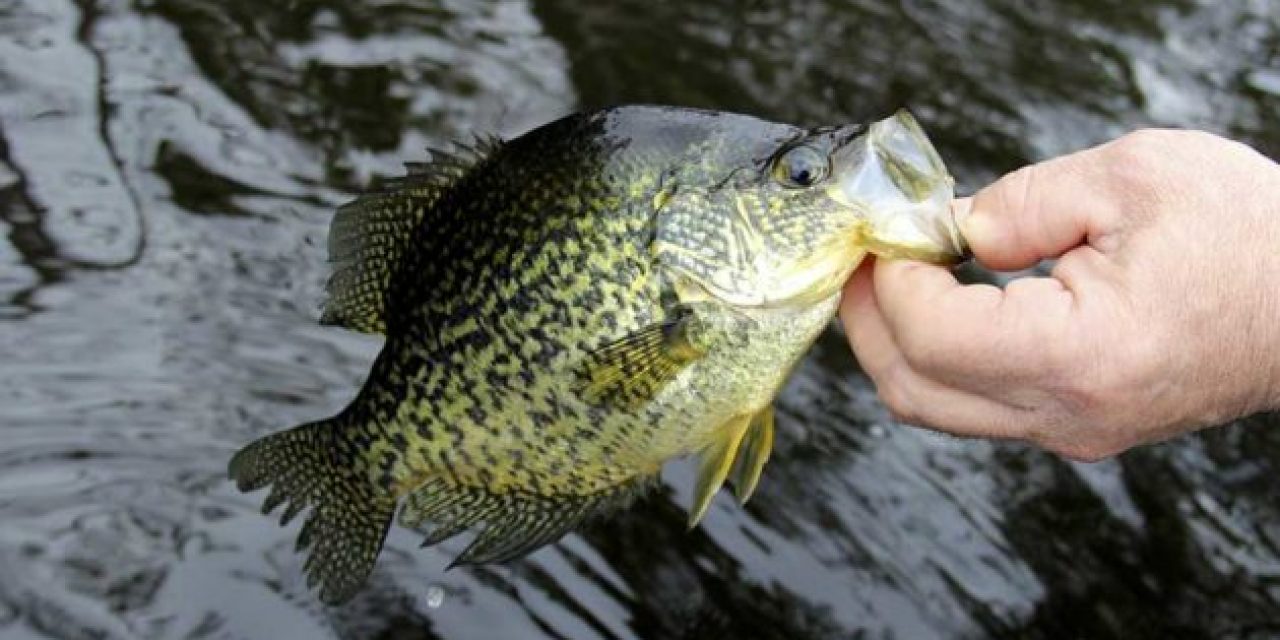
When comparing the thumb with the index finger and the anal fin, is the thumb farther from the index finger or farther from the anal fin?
the anal fin

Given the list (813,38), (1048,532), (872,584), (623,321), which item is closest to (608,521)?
(872,584)

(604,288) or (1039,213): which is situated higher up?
(1039,213)

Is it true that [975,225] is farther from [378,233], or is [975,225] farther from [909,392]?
[378,233]

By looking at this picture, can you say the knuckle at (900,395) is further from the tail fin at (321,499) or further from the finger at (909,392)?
the tail fin at (321,499)

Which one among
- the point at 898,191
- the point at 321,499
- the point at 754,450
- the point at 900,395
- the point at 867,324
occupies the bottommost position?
the point at 321,499

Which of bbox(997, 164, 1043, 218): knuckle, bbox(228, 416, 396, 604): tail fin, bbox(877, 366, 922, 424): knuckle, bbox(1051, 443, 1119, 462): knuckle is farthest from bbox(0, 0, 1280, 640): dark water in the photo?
bbox(997, 164, 1043, 218): knuckle

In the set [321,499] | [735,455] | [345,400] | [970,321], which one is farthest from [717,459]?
[345,400]

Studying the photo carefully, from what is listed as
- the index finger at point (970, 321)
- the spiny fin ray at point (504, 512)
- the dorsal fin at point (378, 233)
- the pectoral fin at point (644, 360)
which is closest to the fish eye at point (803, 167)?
the index finger at point (970, 321)
